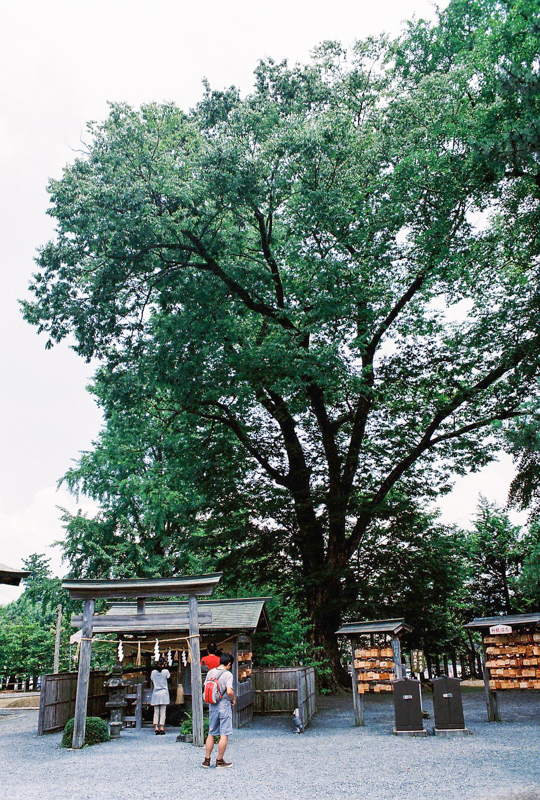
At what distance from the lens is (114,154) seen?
1598 cm

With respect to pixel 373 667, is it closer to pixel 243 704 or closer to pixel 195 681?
pixel 243 704

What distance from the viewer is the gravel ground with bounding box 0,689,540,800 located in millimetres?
7559

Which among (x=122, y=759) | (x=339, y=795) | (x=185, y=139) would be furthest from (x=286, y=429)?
(x=339, y=795)

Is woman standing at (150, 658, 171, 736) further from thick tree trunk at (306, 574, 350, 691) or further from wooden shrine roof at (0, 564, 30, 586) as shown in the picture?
thick tree trunk at (306, 574, 350, 691)

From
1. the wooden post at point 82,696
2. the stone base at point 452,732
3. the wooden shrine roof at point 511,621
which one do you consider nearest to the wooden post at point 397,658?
the stone base at point 452,732

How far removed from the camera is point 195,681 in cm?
1109

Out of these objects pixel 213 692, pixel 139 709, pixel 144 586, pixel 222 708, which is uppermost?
pixel 144 586

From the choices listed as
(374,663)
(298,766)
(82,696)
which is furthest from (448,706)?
(82,696)

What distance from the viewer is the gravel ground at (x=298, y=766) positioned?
7.56 meters

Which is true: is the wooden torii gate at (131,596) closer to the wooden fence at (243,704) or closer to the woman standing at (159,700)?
the woman standing at (159,700)

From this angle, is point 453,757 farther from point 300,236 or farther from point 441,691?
point 300,236

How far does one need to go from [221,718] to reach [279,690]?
309 inches

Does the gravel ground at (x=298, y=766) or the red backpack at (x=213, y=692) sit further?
the red backpack at (x=213, y=692)

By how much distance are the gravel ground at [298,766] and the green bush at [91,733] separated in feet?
0.80
